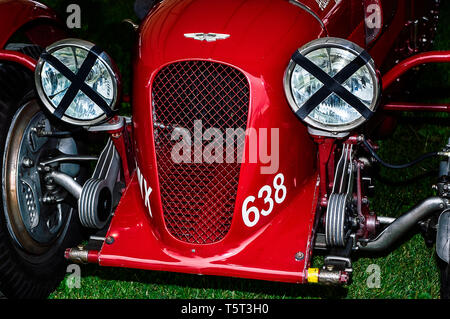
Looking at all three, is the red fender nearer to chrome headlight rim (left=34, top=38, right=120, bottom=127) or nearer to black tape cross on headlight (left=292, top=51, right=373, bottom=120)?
chrome headlight rim (left=34, top=38, right=120, bottom=127)

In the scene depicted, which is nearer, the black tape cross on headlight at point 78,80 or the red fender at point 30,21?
the black tape cross on headlight at point 78,80

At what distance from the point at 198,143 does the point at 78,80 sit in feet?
1.81

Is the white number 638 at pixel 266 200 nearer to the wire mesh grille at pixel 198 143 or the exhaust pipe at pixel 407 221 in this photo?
the wire mesh grille at pixel 198 143

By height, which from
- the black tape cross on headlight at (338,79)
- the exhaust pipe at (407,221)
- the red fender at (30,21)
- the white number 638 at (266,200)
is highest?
the red fender at (30,21)

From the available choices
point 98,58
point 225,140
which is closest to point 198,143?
point 225,140

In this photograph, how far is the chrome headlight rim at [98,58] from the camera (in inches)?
105

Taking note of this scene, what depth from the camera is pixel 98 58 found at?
2.67 meters

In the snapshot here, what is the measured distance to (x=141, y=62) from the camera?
8.88 ft

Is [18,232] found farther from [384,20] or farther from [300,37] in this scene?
[384,20]

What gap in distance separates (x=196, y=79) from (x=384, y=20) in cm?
123

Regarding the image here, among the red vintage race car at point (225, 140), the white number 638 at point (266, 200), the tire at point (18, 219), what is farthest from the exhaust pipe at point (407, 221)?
the tire at point (18, 219)

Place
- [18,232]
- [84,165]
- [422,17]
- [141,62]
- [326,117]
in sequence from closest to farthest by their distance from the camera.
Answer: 1. [326,117]
2. [141,62]
3. [18,232]
4. [84,165]
5. [422,17]

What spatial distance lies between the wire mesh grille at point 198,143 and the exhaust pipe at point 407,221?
71 cm
